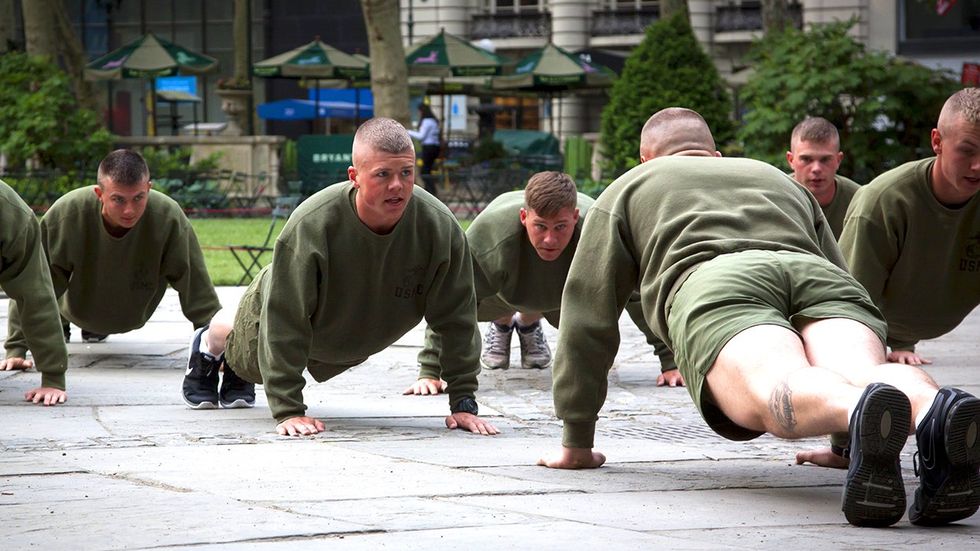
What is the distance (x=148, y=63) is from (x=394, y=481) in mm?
29662

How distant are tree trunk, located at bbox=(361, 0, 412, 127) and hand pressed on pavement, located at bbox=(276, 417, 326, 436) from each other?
56.8 ft

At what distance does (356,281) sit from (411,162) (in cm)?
61

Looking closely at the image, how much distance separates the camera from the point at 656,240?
5191 millimetres

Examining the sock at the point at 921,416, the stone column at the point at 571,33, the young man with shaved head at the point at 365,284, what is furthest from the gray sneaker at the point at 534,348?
the stone column at the point at 571,33

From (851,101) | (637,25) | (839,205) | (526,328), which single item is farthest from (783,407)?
(637,25)

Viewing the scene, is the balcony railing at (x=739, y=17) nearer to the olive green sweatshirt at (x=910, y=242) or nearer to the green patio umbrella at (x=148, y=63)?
the green patio umbrella at (x=148, y=63)

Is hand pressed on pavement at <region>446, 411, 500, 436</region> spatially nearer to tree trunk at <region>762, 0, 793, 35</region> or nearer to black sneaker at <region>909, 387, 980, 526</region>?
black sneaker at <region>909, 387, 980, 526</region>

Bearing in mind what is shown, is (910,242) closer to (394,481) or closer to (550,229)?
(550,229)

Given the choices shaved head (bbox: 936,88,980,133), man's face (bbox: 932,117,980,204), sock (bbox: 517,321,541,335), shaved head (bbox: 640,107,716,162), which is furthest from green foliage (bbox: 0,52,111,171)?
shaved head (bbox: 640,107,716,162)

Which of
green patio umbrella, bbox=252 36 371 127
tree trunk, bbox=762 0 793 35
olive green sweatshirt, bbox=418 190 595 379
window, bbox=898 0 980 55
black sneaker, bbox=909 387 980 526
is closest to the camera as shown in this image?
black sneaker, bbox=909 387 980 526

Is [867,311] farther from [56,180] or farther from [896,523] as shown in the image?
[56,180]

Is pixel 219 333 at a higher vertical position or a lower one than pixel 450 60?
lower

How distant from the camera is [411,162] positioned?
652cm

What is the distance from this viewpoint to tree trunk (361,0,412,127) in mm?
23766
